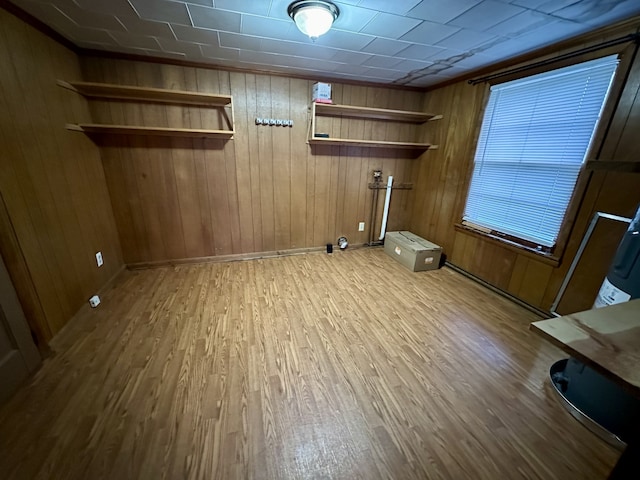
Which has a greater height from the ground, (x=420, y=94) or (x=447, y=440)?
(x=420, y=94)

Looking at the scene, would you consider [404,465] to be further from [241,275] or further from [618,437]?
[241,275]

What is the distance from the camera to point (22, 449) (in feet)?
3.87

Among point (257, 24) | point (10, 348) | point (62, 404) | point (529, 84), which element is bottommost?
point (62, 404)

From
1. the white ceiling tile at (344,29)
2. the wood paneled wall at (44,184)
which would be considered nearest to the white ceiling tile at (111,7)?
the white ceiling tile at (344,29)

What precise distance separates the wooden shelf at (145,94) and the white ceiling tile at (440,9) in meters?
1.79

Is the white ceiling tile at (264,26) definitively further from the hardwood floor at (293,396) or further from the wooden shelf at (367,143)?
the hardwood floor at (293,396)

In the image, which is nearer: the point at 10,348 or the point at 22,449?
the point at 22,449

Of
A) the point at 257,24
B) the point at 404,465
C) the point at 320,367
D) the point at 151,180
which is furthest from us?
the point at 151,180

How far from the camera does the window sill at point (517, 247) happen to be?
7.14ft

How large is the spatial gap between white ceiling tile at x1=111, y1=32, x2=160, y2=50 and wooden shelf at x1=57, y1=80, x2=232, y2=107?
0.32 meters

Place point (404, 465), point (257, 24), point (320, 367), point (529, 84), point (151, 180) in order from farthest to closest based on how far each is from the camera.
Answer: point (151, 180), point (529, 84), point (257, 24), point (320, 367), point (404, 465)

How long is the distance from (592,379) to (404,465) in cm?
115

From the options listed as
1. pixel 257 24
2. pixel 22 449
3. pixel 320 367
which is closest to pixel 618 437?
pixel 320 367

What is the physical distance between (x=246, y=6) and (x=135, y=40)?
118 centimetres
